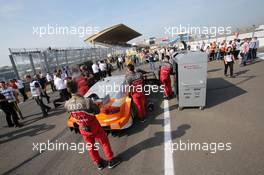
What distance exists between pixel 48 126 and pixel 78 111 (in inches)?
149

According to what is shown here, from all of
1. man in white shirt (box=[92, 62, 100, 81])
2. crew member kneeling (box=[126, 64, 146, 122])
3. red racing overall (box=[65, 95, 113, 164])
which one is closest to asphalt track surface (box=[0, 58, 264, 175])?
crew member kneeling (box=[126, 64, 146, 122])

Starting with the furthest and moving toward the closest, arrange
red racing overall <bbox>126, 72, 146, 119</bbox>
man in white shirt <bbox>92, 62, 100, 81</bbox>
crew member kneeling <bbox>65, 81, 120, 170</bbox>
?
man in white shirt <bbox>92, 62, 100, 81</bbox>, red racing overall <bbox>126, 72, 146, 119</bbox>, crew member kneeling <bbox>65, 81, 120, 170</bbox>

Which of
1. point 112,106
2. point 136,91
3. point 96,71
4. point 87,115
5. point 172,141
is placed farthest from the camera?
point 96,71

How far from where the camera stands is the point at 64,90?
26.7 feet

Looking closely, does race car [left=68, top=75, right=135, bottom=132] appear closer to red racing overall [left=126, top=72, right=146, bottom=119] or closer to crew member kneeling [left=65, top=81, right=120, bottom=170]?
red racing overall [left=126, top=72, right=146, bottom=119]

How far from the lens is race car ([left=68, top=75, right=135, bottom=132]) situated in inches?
162

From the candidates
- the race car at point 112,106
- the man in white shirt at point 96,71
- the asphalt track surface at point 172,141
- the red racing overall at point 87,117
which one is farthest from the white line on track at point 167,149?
the man in white shirt at point 96,71

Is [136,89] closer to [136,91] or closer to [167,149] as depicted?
[136,91]

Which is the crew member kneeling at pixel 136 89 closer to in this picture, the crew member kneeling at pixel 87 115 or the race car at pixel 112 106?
the race car at pixel 112 106

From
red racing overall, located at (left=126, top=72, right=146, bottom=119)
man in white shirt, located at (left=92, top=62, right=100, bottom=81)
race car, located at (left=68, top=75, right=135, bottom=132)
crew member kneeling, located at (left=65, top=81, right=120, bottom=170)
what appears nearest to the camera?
crew member kneeling, located at (left=65, top=81, right=120, bottom=170)

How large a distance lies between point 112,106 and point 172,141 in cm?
165

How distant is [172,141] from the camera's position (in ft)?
12.6

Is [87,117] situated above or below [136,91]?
below

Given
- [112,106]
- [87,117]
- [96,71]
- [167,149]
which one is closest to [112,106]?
[112,106]
